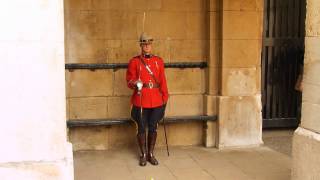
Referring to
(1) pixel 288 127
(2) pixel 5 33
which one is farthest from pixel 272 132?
(2) pixel 5 33

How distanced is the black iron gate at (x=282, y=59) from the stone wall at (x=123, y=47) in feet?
4.68

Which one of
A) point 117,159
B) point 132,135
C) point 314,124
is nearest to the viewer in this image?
point 314,124

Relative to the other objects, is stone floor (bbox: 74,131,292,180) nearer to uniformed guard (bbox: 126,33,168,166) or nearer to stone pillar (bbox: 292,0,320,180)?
uniformed guard (bbox: 126,33,168,166)

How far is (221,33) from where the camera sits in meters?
7.69

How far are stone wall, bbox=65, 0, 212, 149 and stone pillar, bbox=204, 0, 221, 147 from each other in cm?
9

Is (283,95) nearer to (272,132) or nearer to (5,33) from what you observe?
(272,132)

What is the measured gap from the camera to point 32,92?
A: 4.36 m

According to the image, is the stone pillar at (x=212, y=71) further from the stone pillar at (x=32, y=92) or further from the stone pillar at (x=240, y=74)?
the stone pillar at (x=32, y=92)

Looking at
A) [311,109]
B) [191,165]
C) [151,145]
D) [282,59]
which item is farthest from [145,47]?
[282,59]

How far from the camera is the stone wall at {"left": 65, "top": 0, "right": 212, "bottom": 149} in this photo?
7457 millimetres

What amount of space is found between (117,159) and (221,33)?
236 cm

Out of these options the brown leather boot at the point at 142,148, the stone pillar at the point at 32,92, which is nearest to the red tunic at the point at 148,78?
the brown leather boot at the point at 142,148

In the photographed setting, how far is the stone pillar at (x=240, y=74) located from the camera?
7.68 meters

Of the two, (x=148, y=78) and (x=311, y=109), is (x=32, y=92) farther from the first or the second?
(x=148, y=78)
